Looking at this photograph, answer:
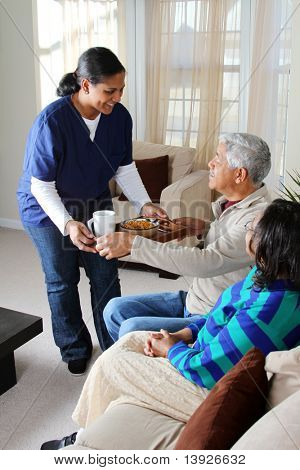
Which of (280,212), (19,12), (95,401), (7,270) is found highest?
(19,12)

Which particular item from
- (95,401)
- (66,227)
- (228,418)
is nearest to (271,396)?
(228,418)

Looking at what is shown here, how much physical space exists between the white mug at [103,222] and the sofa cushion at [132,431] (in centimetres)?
71

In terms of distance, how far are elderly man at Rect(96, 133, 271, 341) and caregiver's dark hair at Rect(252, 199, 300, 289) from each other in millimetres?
373

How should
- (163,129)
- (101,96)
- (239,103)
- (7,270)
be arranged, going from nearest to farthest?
(101,96)
(7,270)
(239,103)
(163,129)

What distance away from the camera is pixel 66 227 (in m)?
2.09

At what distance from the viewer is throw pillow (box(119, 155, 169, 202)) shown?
3.84 m

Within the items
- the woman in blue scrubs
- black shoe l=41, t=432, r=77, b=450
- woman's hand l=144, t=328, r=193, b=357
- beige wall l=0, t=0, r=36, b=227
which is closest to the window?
beige wall l=0, t=0, r=36, b=227

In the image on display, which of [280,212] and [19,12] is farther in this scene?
[19,12]

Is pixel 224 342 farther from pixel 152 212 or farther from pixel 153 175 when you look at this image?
pixel 153 175

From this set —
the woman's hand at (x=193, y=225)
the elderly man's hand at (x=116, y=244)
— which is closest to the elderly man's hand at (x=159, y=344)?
the elderly man's hand at (x=116, y=244)

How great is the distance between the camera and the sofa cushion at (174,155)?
391 centimetres

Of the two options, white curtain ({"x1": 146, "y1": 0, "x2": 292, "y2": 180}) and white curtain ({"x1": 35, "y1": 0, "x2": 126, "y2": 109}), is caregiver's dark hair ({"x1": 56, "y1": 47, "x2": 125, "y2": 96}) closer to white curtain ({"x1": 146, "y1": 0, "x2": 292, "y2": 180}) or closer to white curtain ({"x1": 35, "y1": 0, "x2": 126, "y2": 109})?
white curtain ({"x1": 146, "y1": 0, "x2": 292, "y2": 180})
